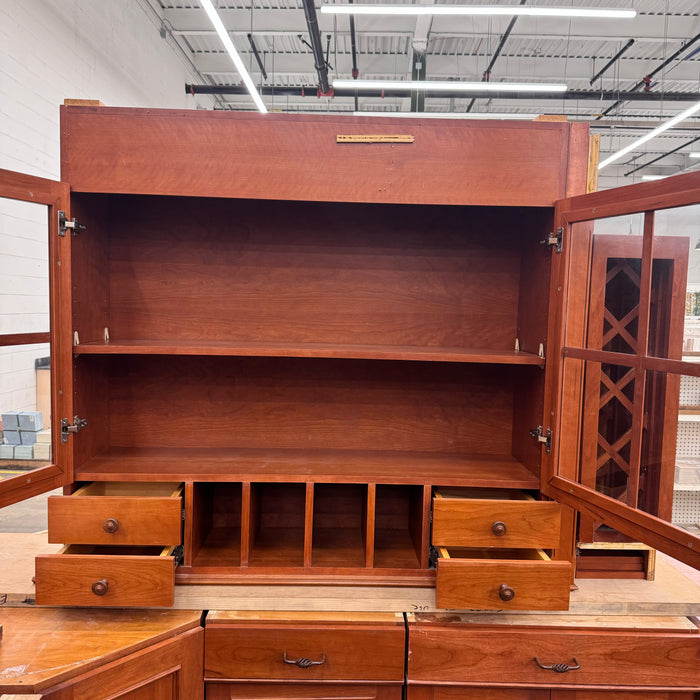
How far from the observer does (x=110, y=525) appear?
54.2 inches

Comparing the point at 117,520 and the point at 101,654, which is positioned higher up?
the point at 117,520

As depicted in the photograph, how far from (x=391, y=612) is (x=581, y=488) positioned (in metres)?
0.65

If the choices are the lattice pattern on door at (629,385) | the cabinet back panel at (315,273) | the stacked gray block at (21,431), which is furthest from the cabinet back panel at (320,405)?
the lattice pattern on door at (629,385)

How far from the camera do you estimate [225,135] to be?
1415 millimetres

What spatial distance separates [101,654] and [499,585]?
1.05 metres

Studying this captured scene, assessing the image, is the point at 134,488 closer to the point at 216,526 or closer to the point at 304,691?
the point at 216,526

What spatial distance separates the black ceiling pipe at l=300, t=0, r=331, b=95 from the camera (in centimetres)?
394

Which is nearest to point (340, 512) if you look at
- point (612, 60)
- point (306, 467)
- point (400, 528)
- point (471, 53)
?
point (400, 528)

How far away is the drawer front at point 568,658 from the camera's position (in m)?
1.41

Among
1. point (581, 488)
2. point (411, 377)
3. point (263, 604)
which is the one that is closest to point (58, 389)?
point (263, 604)

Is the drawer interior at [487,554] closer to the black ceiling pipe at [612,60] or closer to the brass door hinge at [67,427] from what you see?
the brass door hinge at [67,427]

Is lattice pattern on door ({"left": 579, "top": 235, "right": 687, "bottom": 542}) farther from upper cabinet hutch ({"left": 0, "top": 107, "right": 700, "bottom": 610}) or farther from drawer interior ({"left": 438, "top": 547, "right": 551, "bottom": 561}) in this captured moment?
drawer interior ({"left": 438, "top": 547, "right": 551, "bottom": 561})

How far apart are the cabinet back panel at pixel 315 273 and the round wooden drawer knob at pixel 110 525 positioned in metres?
0.67

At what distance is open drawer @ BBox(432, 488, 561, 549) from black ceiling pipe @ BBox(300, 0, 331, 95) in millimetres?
4009
